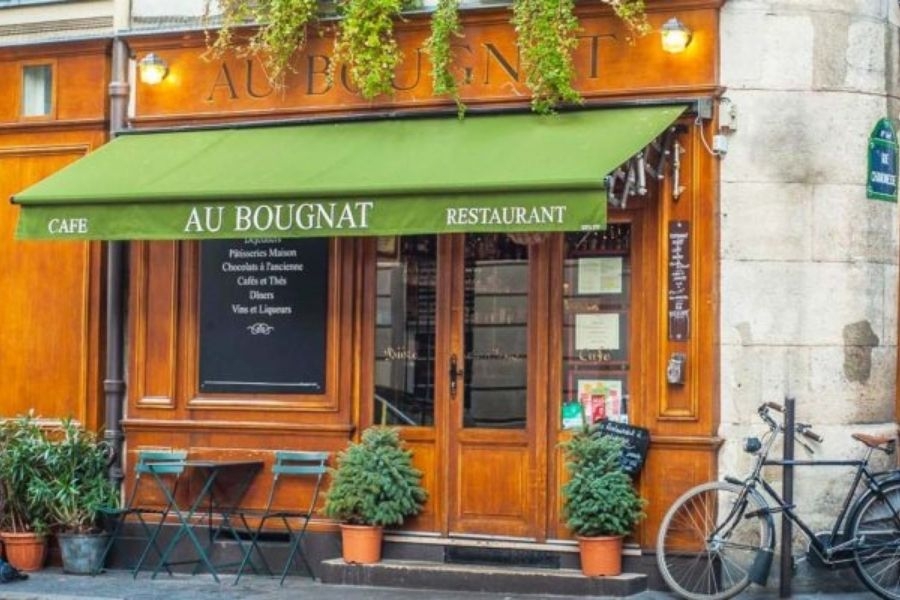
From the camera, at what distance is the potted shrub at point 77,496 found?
467 inches

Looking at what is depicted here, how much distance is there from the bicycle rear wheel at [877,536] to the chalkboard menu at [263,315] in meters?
4.16

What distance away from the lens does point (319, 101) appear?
38.9ft

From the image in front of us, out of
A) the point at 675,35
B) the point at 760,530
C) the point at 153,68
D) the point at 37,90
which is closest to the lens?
the point at 760,530

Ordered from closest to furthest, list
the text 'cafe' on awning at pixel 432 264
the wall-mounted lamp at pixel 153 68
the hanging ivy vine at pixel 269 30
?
the text 'cafe' on awning at pixel 432 264 → the hanging ivy vine at pixel 269 30 → the wall-mounted lamp at pixel 153 68

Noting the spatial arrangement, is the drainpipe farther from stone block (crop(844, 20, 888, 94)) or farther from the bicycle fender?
the bicycle fender

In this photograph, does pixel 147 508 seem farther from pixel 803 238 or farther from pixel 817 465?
pixel 803 238

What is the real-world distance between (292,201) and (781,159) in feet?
11.4

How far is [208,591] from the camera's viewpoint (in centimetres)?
1099

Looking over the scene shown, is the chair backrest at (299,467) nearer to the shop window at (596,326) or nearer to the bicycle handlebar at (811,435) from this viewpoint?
the shop window at (596,326)

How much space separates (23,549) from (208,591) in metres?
1.91

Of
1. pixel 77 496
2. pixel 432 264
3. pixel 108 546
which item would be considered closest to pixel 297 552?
pixel 108 546

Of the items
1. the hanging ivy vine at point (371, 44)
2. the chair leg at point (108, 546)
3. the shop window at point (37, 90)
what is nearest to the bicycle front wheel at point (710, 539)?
the hanging ivy vine at point (371, 44)

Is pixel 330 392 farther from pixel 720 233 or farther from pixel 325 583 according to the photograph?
pixel 720 233

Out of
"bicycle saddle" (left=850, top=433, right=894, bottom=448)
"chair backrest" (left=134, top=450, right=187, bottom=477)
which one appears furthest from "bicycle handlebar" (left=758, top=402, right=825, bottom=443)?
"chair backrest" (left=134, top=450, right=187, bottom=477)
